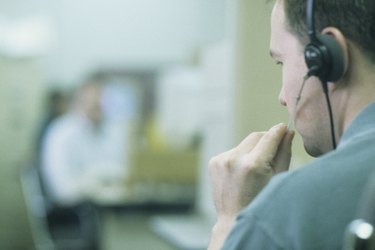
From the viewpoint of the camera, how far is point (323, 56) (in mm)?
805

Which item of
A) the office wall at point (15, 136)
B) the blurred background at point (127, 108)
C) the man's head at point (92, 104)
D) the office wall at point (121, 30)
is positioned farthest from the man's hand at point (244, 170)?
the office wall at point (121, 30)

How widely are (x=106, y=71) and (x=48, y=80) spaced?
0.48 metres

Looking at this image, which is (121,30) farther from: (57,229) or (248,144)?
(248,144)

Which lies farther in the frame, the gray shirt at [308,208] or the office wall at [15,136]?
the office wall at [15,136]

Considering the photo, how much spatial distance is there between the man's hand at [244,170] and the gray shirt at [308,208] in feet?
0.35

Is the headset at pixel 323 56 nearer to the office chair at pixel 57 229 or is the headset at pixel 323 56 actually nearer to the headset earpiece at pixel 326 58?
the headset earpiece at pixel 326 58

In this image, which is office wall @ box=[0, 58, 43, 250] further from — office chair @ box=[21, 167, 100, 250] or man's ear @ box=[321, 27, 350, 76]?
man's ear @ box=[321, 27, 350, 76]

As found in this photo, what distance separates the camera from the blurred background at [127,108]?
2.77 meters

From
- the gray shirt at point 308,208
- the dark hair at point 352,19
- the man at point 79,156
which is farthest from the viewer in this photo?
the man at point 79,156

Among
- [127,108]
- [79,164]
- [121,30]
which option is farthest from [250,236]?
[121,30]

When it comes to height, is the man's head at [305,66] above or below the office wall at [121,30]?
above

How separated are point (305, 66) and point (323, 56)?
60 millimetres

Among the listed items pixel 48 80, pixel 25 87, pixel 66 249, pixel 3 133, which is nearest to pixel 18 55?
pixel 25 87

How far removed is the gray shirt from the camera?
0.71 metres
